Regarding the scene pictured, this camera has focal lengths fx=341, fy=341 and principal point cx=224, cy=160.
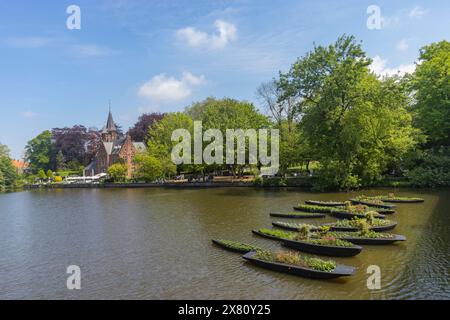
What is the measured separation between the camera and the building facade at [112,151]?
8319 cm

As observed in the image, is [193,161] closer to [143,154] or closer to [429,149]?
[143,154]

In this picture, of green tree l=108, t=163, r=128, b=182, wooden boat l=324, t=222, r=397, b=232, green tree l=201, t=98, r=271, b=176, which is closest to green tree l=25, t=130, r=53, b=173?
green tree l=108, t=163, r=128, b=182

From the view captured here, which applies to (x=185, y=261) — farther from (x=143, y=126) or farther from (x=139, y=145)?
(x=143, y=126)

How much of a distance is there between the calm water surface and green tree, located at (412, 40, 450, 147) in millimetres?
17674

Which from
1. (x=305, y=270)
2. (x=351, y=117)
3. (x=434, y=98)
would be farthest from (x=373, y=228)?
(x=434, y=98)

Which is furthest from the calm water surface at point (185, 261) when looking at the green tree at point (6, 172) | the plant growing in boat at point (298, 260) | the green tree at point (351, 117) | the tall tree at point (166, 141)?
the green tree at point (6, 172)

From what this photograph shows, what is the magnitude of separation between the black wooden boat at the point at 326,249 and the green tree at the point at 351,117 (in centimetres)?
2553

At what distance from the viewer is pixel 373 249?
15.9m

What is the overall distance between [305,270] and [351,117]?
101 ft

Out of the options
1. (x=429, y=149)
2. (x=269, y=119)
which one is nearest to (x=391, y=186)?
(x=429, y=149)

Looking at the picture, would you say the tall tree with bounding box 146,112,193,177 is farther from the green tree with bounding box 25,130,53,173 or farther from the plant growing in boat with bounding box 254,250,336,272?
the green tree with bounding box 25,130,53,173

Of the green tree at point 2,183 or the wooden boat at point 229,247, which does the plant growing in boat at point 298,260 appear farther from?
the green tree at point 2,183

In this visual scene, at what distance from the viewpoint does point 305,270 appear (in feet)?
41.4
